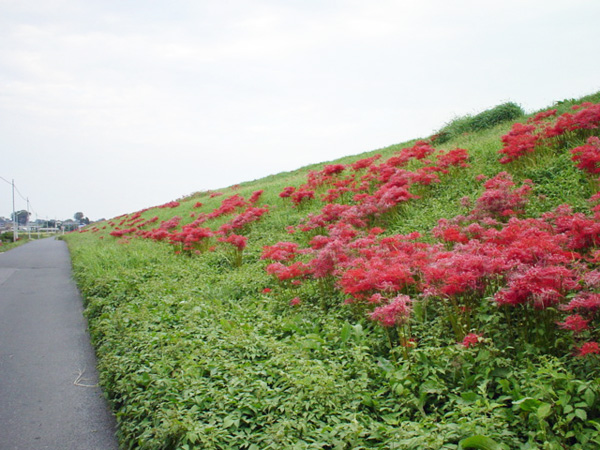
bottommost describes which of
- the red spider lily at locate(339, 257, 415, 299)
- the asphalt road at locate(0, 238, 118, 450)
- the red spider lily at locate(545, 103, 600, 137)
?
the asphalt road at locate(0, 238, 118, 450)

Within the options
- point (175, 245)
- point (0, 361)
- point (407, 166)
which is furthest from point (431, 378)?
point (175, 245)

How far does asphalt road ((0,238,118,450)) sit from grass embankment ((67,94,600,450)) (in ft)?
0.87

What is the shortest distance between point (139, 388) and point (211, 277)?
4.57 meters

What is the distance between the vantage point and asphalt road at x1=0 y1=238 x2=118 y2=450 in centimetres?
407

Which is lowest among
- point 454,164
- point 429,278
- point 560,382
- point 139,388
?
point 560,382

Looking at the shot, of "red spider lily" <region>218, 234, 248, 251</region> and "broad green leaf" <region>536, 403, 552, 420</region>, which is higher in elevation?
"red spider lily" <region>218, 234, 248, 251</region>

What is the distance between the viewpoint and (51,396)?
4883 millimetres

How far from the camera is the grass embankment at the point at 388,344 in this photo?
3.11m

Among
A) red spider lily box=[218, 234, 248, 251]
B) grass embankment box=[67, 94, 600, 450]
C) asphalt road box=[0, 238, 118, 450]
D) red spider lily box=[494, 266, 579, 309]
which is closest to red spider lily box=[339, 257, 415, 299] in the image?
grass embankment box=[67, 94, 600, 450]

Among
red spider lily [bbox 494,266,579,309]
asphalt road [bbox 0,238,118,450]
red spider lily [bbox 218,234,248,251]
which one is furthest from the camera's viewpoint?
red spider lily [bbox 218,234,248,251]

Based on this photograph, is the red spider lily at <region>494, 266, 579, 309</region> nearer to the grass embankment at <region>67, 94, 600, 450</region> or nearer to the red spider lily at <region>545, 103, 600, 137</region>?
the grass embankment at <region>67, 94, 600, 450</region>

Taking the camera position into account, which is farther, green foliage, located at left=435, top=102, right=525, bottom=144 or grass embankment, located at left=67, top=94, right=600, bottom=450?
green foliage, located at left=435, top=102, right=525, bottom=144

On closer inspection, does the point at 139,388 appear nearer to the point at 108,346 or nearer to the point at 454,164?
the point at 108,346

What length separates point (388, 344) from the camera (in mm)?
4359
